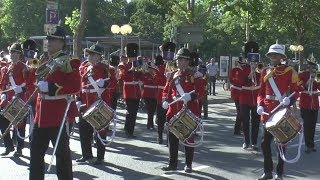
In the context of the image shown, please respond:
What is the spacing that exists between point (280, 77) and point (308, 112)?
11.7 feet

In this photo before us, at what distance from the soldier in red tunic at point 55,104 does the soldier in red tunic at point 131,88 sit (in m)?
6.10

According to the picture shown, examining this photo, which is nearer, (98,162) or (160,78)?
(98,162)

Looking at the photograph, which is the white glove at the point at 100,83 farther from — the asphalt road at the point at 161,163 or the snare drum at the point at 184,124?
the snare drum at the point at 184,124

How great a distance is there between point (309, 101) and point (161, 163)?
11.8 feet

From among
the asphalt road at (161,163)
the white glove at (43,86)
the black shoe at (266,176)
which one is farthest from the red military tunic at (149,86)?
the white glove at (43,86)

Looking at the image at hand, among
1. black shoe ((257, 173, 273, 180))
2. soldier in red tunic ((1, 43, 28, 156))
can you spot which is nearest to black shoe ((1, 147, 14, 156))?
soldier in red tunic ((1, 43, 28, 156))

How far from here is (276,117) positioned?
7.78m

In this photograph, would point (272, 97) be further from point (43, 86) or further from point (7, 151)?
point (7, 151)

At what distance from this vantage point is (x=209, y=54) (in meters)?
61.2

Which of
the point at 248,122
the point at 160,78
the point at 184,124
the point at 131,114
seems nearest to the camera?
the point at 184,124

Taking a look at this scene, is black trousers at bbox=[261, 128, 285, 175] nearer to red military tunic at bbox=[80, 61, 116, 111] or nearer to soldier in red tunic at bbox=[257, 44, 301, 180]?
soldier in red tunic at bbox=[257, 44, 301, 180]

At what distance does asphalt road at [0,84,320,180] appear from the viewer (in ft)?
28.1

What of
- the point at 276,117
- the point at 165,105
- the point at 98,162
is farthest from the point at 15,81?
the point at 276,117

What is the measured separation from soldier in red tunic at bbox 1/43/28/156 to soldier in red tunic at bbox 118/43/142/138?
3216 mm
